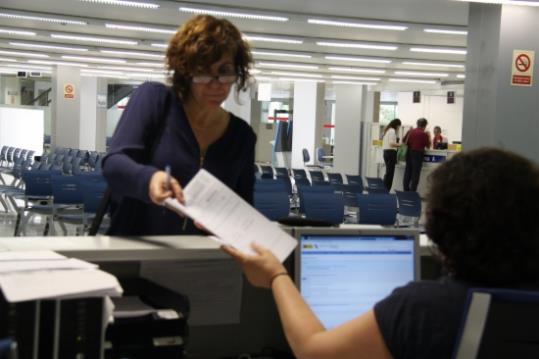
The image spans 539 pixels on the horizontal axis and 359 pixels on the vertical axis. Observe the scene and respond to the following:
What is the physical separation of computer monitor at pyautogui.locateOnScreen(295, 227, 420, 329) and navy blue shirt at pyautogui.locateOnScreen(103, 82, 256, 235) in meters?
0.38

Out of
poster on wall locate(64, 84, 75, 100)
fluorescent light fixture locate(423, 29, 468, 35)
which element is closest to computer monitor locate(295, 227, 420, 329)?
fluorescent light fixture locate(423, 29, 468, 35)

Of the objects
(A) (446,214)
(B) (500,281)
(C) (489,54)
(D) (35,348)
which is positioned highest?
(C) (489,54)

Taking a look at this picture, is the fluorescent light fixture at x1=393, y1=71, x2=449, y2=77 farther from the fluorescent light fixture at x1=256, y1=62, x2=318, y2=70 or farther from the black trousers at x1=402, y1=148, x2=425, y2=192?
the black trousers at x1=402, y1=148, x2=425, y2=192

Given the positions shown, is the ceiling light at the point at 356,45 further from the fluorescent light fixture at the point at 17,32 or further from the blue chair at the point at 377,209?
the blue chair at the point at 377,209

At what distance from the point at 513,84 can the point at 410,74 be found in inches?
511

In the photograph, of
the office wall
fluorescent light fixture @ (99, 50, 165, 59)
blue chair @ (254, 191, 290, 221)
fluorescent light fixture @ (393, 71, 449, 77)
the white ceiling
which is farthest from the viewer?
the office wall

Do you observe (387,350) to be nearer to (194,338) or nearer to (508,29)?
(194,338)

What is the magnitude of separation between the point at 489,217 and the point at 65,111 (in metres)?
20.3

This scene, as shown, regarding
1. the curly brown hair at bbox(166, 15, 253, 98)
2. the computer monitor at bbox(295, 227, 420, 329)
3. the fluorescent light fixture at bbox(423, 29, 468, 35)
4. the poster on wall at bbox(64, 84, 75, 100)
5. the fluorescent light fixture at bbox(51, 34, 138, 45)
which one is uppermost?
the fluorescent light fixture at bbox(423, 29, 468, 35)

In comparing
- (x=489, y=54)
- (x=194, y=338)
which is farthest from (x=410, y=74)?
(x=194, y=338)

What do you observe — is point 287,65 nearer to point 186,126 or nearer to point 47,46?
point 47,46

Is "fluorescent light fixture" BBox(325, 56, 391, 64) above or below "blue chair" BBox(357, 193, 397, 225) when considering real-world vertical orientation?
above

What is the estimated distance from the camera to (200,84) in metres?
1.92

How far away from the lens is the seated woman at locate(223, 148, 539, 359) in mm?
1222
